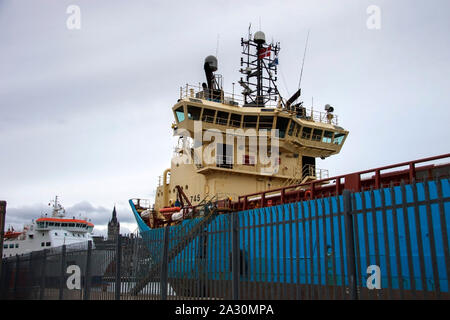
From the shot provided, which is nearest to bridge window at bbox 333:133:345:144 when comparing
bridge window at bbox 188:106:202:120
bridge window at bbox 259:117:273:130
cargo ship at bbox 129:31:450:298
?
cargo ship at bbox 129:31:450:298

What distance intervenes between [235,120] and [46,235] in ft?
79.0

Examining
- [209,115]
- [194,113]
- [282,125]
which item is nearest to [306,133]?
[282,125]

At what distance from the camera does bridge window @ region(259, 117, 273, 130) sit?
2389 cm

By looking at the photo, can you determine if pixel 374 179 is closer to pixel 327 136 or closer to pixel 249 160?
pixel 249 160

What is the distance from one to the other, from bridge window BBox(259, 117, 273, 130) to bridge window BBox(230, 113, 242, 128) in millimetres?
1118

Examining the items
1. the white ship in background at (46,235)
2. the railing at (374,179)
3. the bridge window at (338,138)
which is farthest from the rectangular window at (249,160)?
the white ship in background at (46,235)

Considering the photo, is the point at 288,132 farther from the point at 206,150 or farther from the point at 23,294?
the point at 23,294

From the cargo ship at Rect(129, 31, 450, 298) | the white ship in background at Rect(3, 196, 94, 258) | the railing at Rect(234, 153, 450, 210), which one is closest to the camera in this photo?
the railing at Rect(234, 153, 450, 210)

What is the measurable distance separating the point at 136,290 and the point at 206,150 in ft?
44.3

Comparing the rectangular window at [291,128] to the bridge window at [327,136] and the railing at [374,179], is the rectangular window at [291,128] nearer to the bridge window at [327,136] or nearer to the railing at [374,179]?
the bridge window at [327,136]

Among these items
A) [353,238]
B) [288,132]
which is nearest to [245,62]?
[288,132]

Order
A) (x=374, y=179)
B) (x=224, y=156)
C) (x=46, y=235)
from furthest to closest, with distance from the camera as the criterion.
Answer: (x=46, y=235) → (x=224, y=156) → (x=374, y=179)

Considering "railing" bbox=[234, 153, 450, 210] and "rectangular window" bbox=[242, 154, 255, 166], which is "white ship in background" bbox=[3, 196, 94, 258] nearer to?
"rectangular window" bbox=[242, 154, 255, 166]

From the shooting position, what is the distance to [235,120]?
24047 mm
